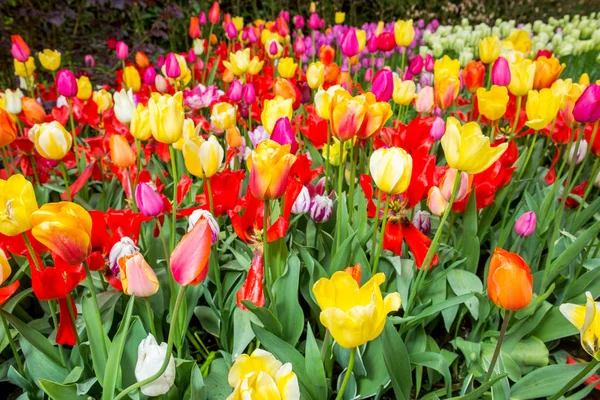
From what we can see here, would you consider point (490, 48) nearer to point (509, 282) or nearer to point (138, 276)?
point (509, 282)

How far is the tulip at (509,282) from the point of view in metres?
0.85

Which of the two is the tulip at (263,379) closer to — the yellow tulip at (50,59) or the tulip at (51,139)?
the tulip at (51,139)

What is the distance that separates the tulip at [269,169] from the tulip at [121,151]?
1.72 ft

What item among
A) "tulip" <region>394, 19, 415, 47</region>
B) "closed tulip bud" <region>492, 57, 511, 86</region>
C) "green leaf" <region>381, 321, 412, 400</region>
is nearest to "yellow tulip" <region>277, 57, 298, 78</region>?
"tulip" <region>394, 19, 415, 47</region>

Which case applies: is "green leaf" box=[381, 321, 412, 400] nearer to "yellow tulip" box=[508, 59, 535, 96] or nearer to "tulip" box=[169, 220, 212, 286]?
"tulip" box=[169, 220, 212, 286]

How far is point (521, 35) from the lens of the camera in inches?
107

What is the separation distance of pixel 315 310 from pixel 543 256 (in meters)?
0.83

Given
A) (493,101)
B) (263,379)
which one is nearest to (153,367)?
(263,379)

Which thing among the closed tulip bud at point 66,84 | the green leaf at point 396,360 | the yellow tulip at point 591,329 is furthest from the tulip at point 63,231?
the closed tulip bud at point 66,84

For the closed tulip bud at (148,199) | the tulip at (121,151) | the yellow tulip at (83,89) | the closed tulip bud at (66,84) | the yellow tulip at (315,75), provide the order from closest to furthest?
the closed tulip bud at (148,199) → the tulip at (121,151) → the closed tulip bud at (66,84) → the yellow tulip at (315,75) → the yellow tulip at (83,89)

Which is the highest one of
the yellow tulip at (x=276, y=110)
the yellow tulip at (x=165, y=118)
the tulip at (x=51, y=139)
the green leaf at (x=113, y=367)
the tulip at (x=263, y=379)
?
the yellow tulip at (x=165, y=118)

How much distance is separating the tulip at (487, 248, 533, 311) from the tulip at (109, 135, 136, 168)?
941mm

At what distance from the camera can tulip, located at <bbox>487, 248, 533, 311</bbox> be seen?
0.85 m

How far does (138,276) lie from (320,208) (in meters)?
0.58
